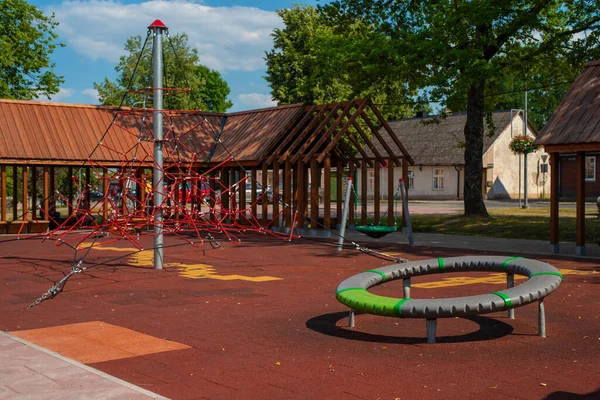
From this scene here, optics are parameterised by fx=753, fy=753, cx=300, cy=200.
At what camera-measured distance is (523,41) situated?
2672cm

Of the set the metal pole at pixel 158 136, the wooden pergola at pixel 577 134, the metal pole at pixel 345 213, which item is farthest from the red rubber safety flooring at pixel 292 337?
the metal pole at pixel 345 213

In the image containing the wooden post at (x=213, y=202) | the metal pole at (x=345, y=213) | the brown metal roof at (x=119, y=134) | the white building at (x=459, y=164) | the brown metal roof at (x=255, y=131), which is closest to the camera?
the wooden post at (x=213, y=202)

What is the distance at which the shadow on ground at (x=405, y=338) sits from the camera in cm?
852

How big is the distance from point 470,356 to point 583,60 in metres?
18.8

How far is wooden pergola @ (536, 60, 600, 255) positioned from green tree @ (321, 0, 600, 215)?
4869mm

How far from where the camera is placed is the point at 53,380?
6523mm

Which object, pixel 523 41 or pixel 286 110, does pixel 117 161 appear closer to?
pixel 286 110

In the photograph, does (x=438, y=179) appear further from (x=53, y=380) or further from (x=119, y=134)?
(x=53, y=380)

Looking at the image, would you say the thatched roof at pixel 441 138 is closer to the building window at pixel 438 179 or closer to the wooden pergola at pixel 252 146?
the building window at pixel 438 179

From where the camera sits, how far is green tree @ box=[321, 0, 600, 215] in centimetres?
2381

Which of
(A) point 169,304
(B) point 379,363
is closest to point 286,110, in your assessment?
(A) point 169,304

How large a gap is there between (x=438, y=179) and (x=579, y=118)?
42.7m

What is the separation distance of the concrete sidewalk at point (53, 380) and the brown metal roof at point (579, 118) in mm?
13443

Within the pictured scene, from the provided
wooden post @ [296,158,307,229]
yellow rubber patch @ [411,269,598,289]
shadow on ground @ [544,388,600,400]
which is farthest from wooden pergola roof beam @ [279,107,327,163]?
shadow on ground @ [544,388,600,400]
